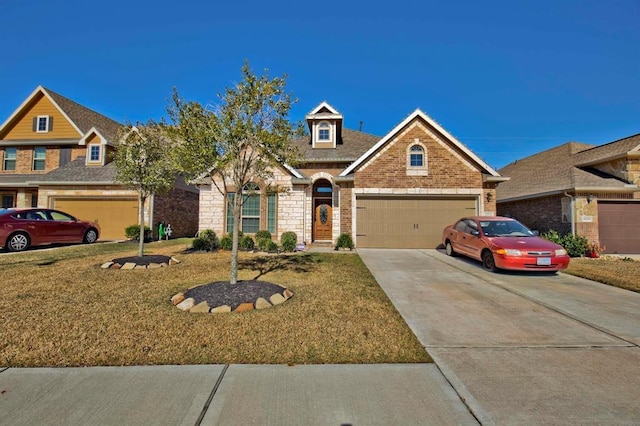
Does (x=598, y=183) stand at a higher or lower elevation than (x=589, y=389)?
higher

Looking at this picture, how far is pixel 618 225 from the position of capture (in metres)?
13.2

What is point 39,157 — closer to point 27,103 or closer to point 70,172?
point 27,103

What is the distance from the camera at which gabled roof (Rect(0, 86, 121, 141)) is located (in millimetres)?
20188

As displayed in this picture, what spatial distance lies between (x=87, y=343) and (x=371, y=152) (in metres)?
12.3

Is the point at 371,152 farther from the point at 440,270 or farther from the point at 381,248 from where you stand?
the point at 440,270

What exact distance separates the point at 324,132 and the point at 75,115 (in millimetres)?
17811

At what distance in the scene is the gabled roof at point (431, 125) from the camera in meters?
13.7

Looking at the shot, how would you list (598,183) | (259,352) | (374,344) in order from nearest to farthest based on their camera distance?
(259,352) < (374,344) < (598,183)

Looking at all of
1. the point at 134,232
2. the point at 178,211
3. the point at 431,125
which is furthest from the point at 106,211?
the point at 431,125

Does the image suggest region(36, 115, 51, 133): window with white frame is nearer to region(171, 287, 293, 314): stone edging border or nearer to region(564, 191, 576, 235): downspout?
region(171, 287, 293, 314): stone edging border

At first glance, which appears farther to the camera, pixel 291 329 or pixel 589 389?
pixel 291 329

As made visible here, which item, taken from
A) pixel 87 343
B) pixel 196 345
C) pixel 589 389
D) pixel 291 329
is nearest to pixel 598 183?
pixel 589 389

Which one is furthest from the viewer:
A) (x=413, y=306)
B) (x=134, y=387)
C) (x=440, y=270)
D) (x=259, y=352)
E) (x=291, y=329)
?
(x=440, y=270)

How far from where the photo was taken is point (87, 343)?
3.81 meters
